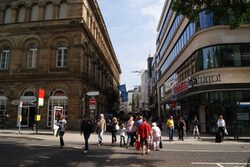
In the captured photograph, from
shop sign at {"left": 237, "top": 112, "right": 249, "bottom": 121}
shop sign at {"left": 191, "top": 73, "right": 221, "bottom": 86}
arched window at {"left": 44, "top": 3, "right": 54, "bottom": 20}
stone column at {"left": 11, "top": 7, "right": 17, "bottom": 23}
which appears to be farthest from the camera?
stone column at {"left": 11, "top": 7, "right": 17, "bottom": 23}

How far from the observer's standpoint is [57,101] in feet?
92.4

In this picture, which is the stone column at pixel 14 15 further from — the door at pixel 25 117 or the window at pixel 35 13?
the door at pixel 25 117

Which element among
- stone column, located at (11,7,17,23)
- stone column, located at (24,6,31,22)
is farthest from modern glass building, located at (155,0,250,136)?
stone column, located at (11,7,17,23)

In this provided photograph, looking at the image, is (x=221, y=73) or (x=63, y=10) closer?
(x=221, y=73)

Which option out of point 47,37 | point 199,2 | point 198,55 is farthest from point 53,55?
point 199,2

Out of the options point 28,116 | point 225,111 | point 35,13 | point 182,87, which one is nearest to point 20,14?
point 35,13

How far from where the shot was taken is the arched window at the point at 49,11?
3025 cm

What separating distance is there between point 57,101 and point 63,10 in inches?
420

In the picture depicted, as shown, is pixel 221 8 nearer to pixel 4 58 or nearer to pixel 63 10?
pixel 63 10

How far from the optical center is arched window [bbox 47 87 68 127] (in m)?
28.1

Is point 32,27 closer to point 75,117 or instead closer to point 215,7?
point 75,117

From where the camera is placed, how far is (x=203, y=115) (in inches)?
1011

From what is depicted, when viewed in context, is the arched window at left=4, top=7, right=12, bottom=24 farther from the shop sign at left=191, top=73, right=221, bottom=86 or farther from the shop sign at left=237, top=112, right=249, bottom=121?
the shop sign at left=237, top=112, right=249, bottom=121

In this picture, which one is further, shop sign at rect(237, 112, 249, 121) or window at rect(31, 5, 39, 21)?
window at rect(31, 5, 39, 21)
